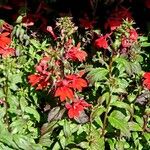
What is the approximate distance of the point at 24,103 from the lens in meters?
3.00

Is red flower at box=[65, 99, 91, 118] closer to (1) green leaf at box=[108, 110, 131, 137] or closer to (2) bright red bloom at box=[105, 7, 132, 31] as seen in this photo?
(1) green leaf at box=[108, 110, 131, 137]

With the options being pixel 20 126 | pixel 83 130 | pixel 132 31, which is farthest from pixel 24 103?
pixel 132 31

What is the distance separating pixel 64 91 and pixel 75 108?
15cm

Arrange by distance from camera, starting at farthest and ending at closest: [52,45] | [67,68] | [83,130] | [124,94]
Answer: [52,45] → [124,94] → [83,130] → [67,68]

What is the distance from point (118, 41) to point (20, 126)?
82 centimetres

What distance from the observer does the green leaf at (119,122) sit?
9.40ft

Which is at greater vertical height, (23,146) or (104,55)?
(104,55)

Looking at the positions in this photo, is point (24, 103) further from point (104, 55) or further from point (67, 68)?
point (104, 55)

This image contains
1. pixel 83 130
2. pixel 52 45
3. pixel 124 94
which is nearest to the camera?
pixel 83 130

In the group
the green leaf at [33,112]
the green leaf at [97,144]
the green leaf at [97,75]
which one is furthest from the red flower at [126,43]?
the green leaf at [33,112]

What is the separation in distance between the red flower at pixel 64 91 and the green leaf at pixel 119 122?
1.27 feet

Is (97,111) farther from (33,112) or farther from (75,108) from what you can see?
(33,112)

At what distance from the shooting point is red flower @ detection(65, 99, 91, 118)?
2713mm

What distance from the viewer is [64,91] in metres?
2.65
